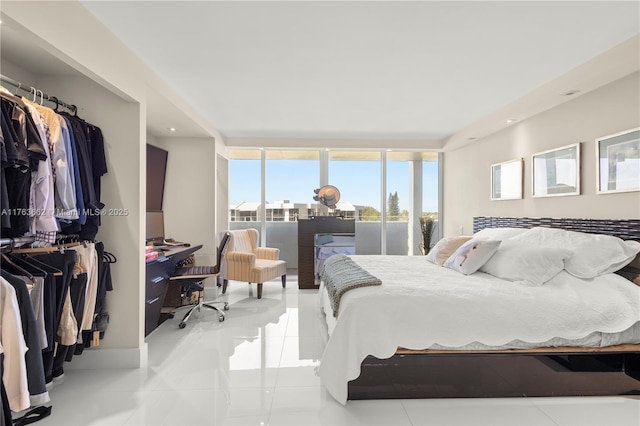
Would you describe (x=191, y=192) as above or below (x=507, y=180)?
below

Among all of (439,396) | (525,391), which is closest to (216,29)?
(439,396)

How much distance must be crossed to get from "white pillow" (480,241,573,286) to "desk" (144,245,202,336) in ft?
10.7

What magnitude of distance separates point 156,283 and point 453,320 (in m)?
2.91

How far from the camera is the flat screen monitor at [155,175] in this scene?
4.49 m

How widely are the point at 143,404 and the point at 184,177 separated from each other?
347cm

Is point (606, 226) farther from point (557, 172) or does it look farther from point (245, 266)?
point (245, 266)

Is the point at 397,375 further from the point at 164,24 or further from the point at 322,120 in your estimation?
the point at 322,120

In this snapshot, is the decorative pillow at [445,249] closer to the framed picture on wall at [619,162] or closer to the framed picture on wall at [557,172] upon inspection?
the framed picture on wall at [557,172]

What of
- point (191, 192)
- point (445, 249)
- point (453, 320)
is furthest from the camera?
point (191, 192)

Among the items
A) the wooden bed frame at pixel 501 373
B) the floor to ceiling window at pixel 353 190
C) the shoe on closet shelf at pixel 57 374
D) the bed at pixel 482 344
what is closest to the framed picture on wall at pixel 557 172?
the bed at pixel 482 344

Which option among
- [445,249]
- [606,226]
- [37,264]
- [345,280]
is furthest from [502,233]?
[37,264]

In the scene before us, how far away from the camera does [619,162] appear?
2.77m

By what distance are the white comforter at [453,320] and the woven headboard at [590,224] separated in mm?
572

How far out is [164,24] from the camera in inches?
88.5
